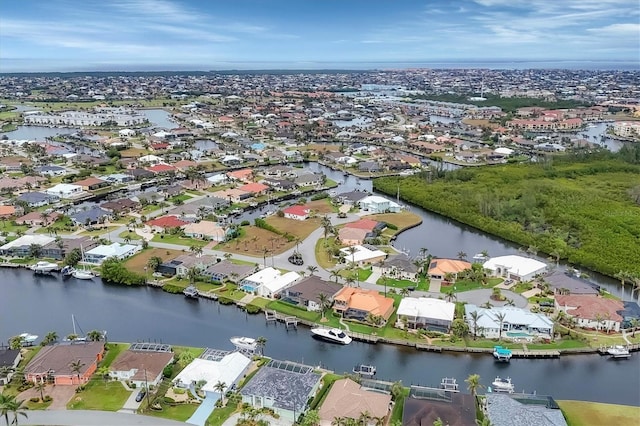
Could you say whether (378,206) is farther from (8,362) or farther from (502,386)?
Answer: (8,362)

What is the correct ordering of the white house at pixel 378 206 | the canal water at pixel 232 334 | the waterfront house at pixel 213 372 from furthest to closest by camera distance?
the white house at pixel 378 206
the canal water at pixel 232 334
the waterfront house at pixel 213 372

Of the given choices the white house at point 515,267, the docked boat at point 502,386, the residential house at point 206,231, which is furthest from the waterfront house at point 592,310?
the residential house at point 206,231

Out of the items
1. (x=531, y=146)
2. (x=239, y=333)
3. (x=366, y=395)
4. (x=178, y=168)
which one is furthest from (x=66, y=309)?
(x=531, y=146)

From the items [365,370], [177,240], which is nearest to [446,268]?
[365,370]

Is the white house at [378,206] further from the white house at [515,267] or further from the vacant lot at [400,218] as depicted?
the white house at [515,267]

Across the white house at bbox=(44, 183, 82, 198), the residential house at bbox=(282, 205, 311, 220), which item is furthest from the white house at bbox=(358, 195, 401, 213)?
the white house at bbox=(44, 183, 82, 198)

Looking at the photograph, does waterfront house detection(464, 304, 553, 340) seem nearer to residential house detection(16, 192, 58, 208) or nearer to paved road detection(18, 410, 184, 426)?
paved road detection(18, 410, 184, 426)

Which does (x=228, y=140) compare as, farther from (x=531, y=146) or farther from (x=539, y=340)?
(x=539, y=340)
